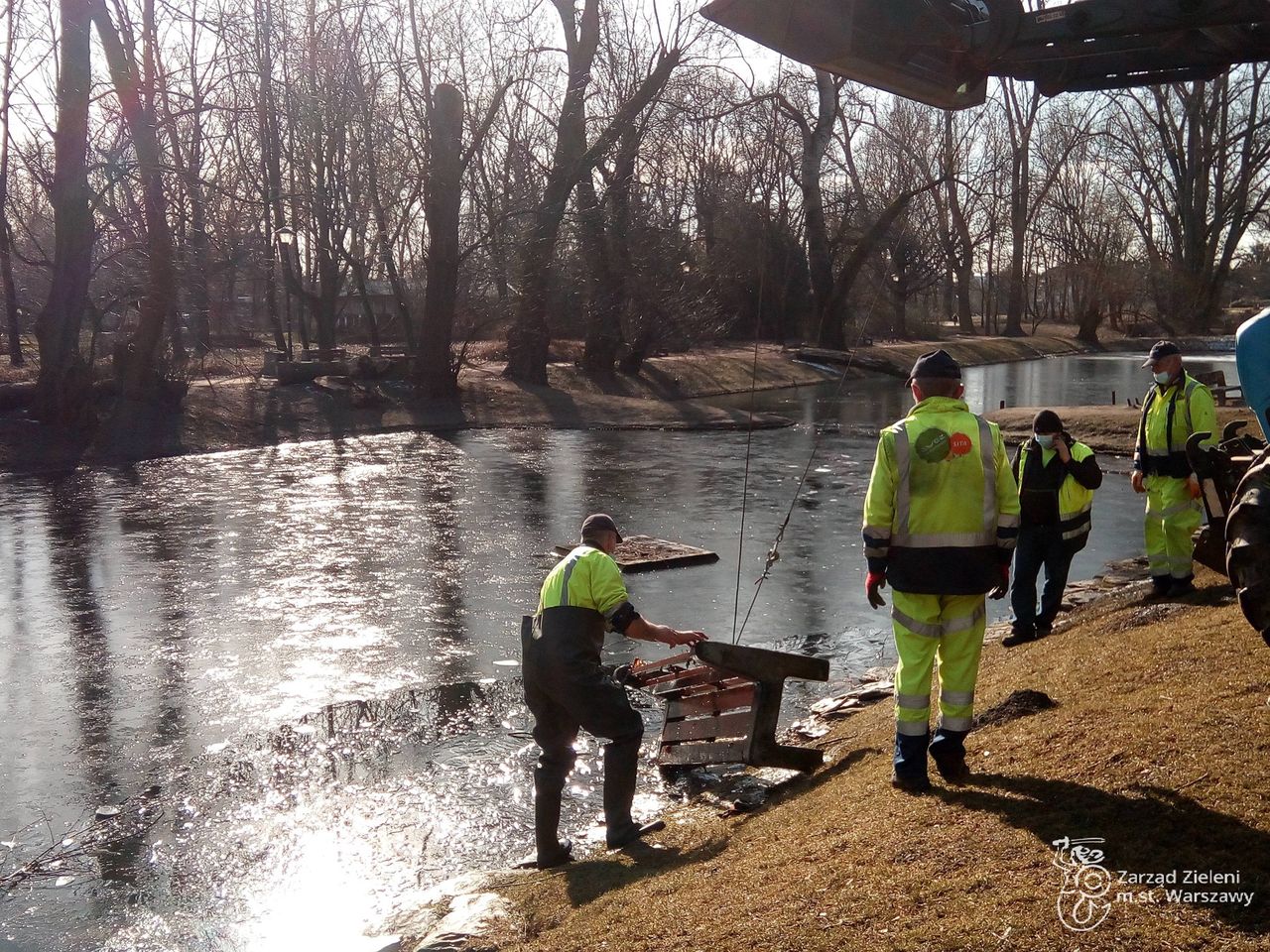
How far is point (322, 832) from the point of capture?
6.80 metres

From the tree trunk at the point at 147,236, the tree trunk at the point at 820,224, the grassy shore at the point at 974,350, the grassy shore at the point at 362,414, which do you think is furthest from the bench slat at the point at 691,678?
the grassy shore at the point at 974,350

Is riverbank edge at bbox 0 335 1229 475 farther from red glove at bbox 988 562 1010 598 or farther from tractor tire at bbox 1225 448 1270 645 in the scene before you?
tractor tire at bbox 1225 448 1270 645

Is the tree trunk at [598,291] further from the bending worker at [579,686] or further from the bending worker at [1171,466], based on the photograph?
the bending worker at [579,686]

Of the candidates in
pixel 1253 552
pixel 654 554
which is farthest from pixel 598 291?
pixel 1253 552

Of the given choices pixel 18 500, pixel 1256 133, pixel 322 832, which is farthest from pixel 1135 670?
pixel 1256 133

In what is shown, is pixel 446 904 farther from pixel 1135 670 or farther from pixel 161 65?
pixel 161 65

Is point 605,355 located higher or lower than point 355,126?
lower

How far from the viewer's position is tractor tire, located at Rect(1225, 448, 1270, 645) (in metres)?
3.89

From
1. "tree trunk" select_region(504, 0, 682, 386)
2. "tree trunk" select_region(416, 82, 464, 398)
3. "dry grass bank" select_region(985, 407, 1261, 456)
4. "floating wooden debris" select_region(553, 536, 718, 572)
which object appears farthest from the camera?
"tree trunk" select_region(504, 0, 682, 386)

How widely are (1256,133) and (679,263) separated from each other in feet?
133

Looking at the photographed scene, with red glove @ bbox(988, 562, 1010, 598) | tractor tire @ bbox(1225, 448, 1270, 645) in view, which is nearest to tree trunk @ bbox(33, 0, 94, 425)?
red glove @ bbox(988, 562, 1010, 598)

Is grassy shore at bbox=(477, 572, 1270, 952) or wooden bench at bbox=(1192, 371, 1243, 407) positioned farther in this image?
wooden bench at bbox=(1192, 371, 1243, 407)

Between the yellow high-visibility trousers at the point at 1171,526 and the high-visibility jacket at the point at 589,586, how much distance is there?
5.24 metres

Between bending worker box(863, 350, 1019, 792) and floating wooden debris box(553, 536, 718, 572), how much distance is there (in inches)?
326
